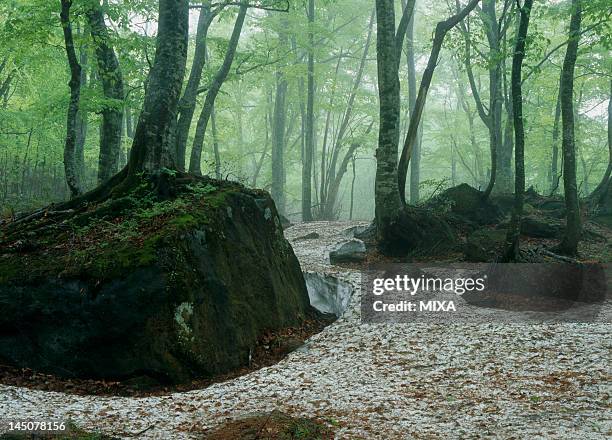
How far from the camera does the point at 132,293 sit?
19.7 feet

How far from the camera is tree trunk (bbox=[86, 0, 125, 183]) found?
11152mm

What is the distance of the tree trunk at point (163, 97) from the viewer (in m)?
8.20

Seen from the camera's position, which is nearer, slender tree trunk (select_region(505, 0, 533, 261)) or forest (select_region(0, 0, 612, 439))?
forest (select_region(0, 0, 612, 439))

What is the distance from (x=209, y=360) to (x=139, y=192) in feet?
9.62

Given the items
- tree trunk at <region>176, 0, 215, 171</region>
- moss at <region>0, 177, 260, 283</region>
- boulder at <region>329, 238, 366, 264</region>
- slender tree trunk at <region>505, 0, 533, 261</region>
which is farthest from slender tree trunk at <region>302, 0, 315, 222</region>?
moss at <region>0, 177, 260, 283</region>

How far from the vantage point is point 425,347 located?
6949 millimetres

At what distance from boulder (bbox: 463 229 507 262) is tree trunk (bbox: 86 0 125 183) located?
806 centimetres

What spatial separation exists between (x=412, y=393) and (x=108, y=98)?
9.53 metres

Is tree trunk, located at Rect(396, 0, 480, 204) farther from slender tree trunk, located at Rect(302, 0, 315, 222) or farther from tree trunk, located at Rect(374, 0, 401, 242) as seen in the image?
slender tree trunk, located at Rect(302, 0, 315, 222)

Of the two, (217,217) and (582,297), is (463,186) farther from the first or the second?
(217,217)

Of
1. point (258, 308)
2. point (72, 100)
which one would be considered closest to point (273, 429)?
point (258, 308)

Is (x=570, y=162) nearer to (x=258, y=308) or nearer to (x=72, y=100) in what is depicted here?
(x=258, y=308)

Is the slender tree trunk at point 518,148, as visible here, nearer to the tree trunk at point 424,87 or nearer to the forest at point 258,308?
the forest at point 258,308

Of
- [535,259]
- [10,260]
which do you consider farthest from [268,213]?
[535,259]
